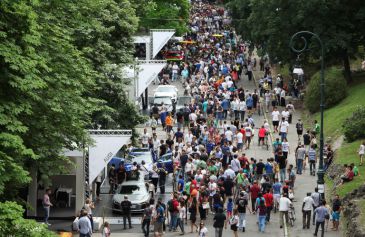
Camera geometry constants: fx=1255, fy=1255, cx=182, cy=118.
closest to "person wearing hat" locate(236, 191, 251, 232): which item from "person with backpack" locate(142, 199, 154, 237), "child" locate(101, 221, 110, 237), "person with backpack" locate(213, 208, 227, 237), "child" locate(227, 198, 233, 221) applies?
"child" locate(227, 198, 233, 221)

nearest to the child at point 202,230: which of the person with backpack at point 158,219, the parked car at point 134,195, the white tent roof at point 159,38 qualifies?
Answer: the person with backpack at point 158,219

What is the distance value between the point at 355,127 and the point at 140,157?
32.0 ft

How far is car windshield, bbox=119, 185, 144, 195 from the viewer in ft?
155

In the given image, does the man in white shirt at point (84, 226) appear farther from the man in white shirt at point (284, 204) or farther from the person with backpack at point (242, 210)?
the man in white shirt at point (284, 204)

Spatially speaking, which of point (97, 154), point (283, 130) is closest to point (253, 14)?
point (283, 130)

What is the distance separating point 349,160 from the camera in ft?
170

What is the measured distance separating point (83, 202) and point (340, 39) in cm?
2630

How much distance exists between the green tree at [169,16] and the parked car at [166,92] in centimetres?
1398

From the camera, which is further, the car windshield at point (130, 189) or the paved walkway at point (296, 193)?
the car windshield at point (130, 189)

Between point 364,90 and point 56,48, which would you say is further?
point 364,90

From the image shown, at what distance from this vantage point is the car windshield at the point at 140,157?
2074 inches

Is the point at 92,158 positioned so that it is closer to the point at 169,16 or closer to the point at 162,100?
the point at 162,100

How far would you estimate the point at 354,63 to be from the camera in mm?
77062

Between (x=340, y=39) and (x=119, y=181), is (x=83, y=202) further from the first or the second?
(x=340, y=39)
